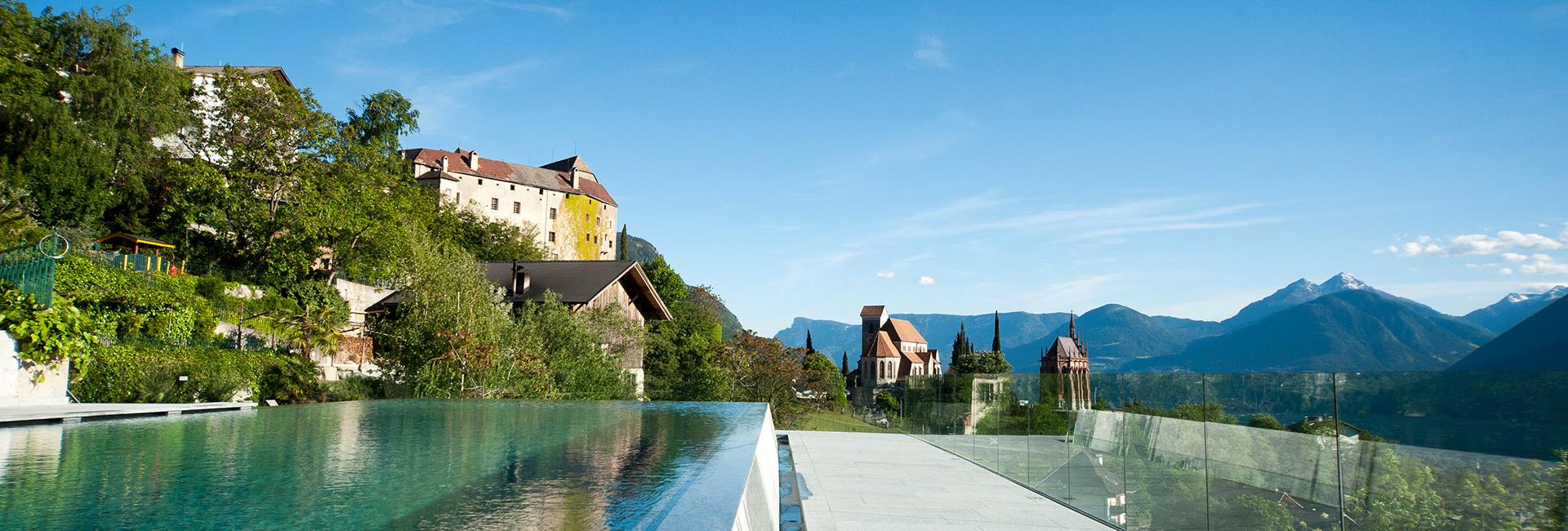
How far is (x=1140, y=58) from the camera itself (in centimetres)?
1898

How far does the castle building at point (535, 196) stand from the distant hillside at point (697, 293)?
3.40 m

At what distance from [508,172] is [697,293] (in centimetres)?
2466

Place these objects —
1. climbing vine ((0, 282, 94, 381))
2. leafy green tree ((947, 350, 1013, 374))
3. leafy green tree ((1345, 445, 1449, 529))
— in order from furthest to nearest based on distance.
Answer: leafy green tree ((947, 350, 1013, 374)), climbing vine ((0, 282, 94, 381)), leafy green tree ((1345, 445, 1449, 529))

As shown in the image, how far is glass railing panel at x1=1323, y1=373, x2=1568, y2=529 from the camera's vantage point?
409 cm

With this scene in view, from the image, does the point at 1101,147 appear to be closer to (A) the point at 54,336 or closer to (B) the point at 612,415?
(B) the point at 612,415

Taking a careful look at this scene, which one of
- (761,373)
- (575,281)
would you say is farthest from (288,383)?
(761,373)

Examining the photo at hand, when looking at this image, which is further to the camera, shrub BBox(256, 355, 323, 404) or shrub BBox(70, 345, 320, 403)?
shrub BBox(256, 355, 323, 404)

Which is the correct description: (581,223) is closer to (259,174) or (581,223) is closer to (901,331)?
(259,174)

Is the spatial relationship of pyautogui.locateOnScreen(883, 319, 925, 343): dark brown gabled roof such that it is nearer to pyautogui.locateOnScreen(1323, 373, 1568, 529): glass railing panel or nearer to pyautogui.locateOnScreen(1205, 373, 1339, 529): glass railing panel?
pyautogui.locateOnScreen(1205, 373, 1339, 529): glass railing panel

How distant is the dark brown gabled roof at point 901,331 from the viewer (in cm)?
14288

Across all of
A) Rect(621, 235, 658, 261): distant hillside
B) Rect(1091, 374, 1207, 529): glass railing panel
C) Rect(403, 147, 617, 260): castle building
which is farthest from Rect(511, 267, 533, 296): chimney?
Rect(621, 235, 658, 261): distant hillside

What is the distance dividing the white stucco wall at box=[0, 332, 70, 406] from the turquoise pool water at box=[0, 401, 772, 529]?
311cm

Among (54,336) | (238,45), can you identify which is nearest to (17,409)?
(54,336)

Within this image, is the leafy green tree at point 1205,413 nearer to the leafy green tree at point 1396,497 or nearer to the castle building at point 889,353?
the leafy green tree at point 1396,497
